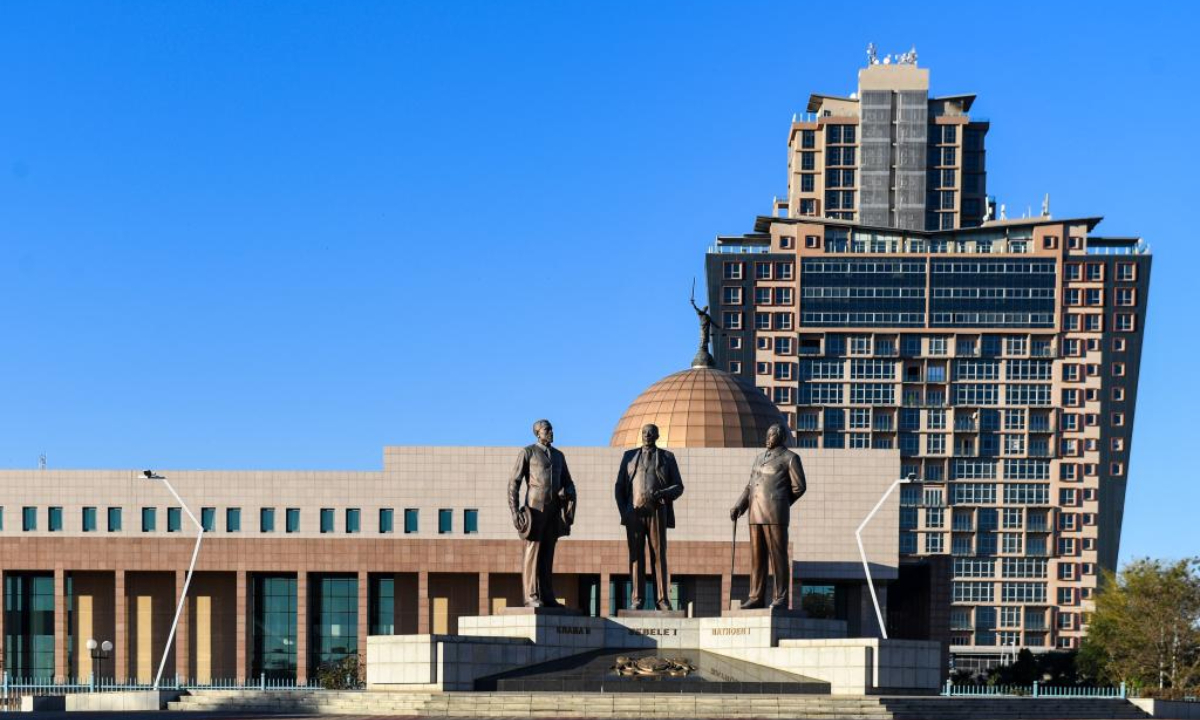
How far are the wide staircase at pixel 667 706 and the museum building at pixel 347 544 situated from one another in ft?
142

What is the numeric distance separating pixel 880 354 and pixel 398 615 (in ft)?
246

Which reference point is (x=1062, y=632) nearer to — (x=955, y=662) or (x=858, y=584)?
(x=955, y=662)

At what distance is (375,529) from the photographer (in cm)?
9231

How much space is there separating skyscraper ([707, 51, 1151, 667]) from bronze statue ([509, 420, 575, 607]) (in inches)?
4263

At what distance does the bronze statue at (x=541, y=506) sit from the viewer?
50.8m

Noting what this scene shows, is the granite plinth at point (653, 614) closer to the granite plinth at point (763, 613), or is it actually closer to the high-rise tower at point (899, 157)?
the granite plinth at point (763, 613)

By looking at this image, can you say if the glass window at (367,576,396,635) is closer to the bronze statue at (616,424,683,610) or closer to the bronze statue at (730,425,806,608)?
the bronze statue at (616,424,683,610)

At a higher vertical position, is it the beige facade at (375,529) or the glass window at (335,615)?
the beige facade at (375,529)

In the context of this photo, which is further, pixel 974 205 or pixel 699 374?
pixel 974 205

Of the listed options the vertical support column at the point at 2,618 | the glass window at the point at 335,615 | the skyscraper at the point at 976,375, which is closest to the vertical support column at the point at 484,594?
the glass window at the point at 335,615

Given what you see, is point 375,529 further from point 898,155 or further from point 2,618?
point 898,155

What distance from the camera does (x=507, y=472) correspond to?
92.1 meters

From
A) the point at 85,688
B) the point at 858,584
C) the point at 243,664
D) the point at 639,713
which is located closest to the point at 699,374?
the point at 858,584

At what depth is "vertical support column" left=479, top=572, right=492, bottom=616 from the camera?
295ft
